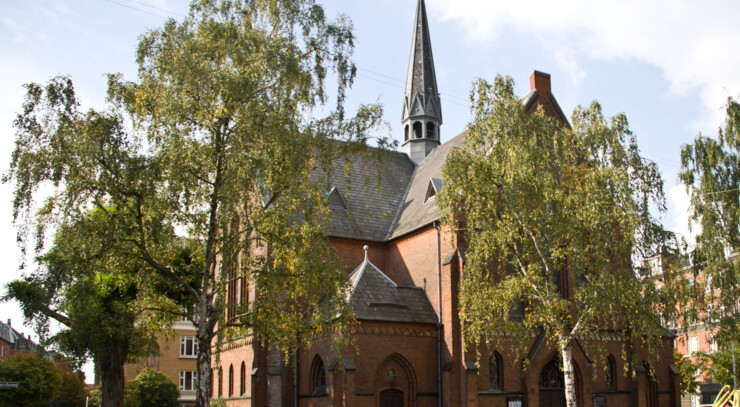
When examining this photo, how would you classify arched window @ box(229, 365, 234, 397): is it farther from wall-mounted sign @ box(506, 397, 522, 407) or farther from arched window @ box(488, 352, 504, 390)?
wall-mounted sign @ box(506, 397, 522, 407)

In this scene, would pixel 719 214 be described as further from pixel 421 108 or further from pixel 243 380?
pixel 243 380

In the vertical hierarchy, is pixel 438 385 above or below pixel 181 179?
below

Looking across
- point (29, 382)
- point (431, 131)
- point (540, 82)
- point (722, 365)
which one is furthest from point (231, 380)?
point (722, 365)

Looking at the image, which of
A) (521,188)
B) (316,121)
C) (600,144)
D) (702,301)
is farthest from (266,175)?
(702,301)

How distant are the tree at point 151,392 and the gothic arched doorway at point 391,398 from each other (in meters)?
22.4

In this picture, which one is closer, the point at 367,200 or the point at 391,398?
the point at 391,398

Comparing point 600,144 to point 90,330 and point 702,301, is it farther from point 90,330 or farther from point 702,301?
point 90,330

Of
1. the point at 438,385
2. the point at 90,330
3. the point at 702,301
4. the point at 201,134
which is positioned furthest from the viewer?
the point at 438,385

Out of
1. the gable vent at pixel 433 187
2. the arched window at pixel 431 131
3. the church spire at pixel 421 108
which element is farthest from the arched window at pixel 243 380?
the arched window at pixel 431 131

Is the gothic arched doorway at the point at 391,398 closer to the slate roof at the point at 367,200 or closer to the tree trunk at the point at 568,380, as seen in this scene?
the tree trunk at the point at 568,380

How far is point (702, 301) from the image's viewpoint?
70.0 feet

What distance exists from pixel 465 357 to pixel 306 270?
30.7ft

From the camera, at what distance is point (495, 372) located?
25141 mm

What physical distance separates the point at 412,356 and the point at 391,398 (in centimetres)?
183
